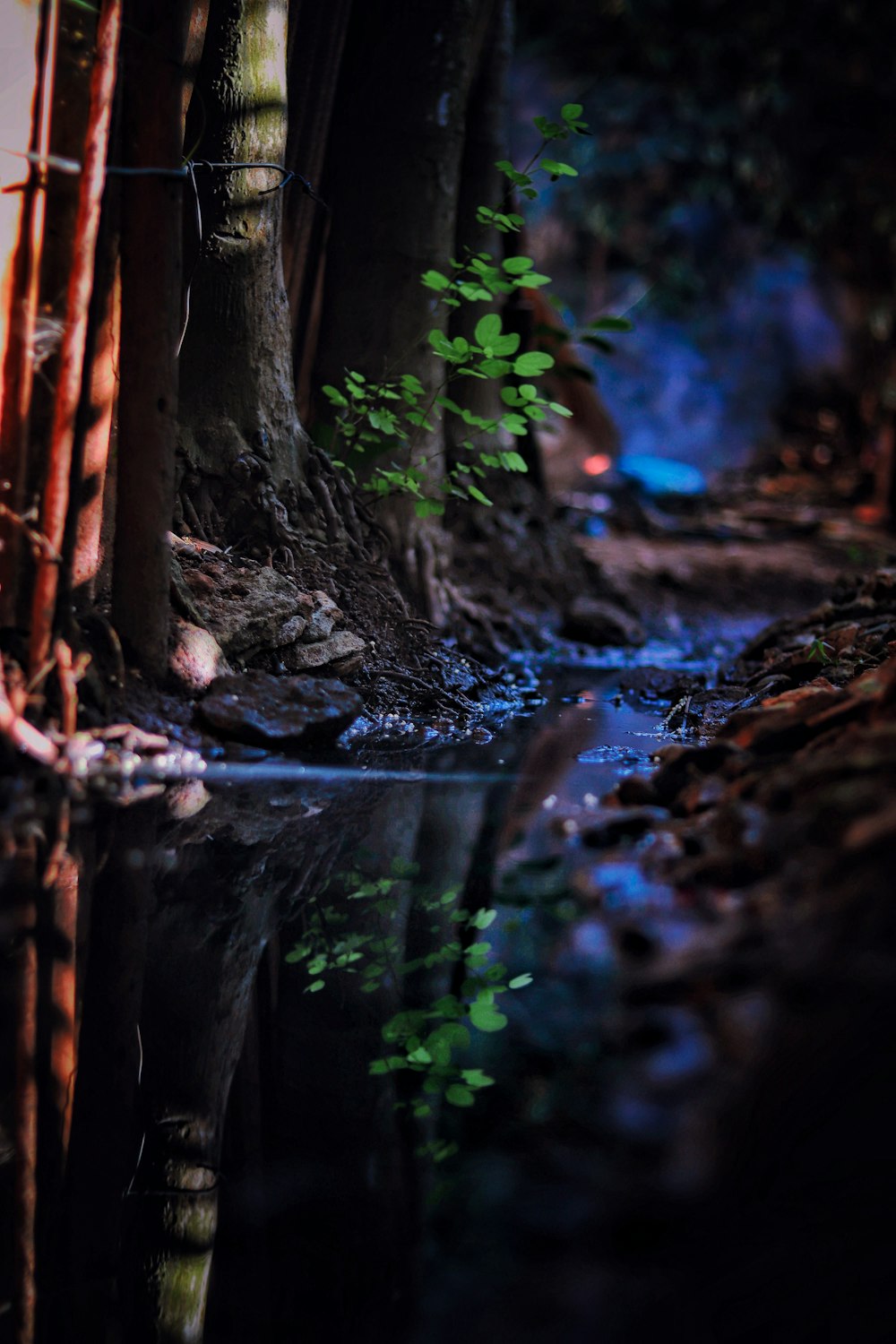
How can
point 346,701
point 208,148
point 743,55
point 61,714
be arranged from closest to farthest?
point 61,714, point 346,701, point 208,148, point 743,55

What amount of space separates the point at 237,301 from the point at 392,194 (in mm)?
1228

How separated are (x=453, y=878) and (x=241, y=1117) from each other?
90cm

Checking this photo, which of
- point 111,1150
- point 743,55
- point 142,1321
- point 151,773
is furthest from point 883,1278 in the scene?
point 743,55

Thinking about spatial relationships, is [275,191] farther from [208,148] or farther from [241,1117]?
[241,1117]

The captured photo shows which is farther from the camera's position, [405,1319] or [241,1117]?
[241,1117]

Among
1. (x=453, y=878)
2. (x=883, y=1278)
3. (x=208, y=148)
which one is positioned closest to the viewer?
(x=883, y=1278)

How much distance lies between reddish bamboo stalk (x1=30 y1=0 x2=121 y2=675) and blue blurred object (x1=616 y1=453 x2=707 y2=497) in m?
7.64

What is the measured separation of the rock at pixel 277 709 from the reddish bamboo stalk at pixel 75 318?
0.56 metres

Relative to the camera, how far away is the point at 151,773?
2.67 metres

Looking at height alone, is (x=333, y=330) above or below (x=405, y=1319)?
above

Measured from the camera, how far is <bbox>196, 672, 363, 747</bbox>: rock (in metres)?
2.92

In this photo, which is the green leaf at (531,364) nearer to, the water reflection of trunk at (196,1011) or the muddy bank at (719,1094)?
the water reflection of trunk at (196,1011)

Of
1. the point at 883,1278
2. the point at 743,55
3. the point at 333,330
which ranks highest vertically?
the point at 743,55

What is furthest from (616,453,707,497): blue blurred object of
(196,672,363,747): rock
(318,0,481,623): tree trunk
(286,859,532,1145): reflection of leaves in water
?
(286,859,532,1145): reflection of leaves in water
